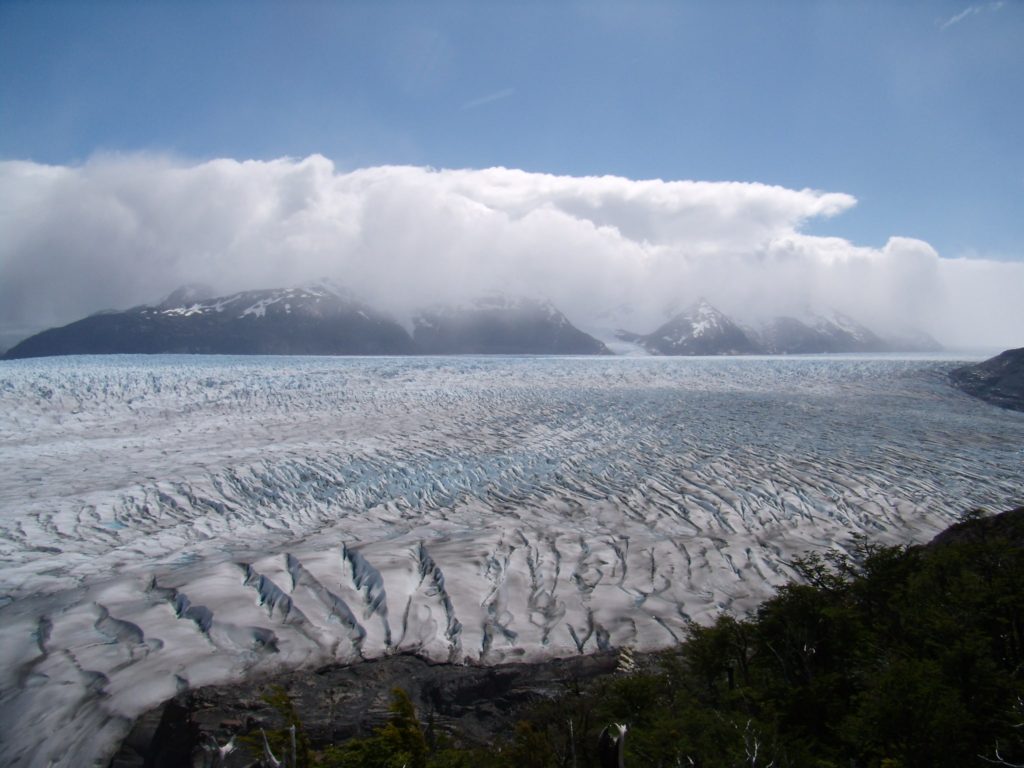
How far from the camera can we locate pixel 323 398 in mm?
23734

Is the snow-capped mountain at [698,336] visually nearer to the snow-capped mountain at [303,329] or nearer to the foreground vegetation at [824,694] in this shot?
the snow-capped mountain at [303,329]

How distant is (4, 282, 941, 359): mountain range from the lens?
59031 millimetres

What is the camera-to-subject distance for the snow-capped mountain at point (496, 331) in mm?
70062

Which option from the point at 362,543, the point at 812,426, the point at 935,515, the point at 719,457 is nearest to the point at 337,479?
the point at 362,543

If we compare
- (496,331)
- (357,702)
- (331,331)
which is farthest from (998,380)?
(331,331)

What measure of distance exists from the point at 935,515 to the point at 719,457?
5.63 meters

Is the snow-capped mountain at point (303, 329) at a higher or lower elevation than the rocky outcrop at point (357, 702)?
higher

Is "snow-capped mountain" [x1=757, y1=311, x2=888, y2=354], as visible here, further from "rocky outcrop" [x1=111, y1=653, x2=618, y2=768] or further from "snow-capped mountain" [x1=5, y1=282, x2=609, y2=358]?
"rocky outcrop" [x1=111, y1=653, x2=618, y2=768]

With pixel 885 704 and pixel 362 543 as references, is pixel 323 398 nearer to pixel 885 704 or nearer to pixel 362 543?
pixel 362 543

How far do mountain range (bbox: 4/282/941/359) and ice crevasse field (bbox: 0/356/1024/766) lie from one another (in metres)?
35.6

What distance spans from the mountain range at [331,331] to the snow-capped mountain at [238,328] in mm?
101

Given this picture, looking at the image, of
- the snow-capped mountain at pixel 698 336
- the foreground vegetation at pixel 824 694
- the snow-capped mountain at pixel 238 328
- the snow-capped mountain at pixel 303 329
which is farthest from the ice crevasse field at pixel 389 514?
the snow-capped mountain at pixel 698 336

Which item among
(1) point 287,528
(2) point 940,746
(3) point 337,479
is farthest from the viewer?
(3) point 337,479

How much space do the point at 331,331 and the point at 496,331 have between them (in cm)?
1993
